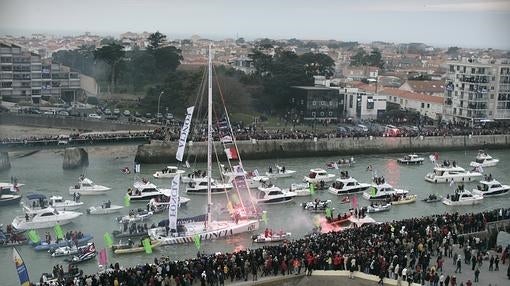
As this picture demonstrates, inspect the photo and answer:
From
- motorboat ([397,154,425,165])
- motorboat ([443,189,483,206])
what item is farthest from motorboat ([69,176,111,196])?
motorboat ([397,154,425,165])

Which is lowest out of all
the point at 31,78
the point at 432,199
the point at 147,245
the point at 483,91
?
the point at 147,245

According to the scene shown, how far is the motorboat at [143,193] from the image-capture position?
65.8 feet

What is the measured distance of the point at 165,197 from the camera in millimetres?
19875

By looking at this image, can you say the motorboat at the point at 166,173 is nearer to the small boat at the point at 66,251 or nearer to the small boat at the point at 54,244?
the small boat at the point at 54,244

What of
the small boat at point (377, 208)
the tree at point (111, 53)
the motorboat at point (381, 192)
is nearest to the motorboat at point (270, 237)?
the small boat at point (377, 208)

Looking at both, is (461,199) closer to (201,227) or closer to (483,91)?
(201,227)

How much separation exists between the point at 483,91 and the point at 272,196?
19.7 metres

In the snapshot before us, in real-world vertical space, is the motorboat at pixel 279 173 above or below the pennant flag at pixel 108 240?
above

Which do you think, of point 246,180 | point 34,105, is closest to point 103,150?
point 246,180

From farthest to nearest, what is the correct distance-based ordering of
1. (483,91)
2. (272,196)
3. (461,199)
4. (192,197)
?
(483,91)
(192,197)
(461,199)
(272,196)

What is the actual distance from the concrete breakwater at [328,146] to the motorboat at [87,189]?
16.9 ft

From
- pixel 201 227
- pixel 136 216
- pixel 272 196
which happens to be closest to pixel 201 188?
pixel 272 196

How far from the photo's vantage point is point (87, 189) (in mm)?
21000

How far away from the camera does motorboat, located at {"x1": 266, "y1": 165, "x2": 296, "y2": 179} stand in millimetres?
23828
